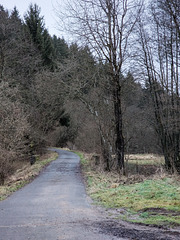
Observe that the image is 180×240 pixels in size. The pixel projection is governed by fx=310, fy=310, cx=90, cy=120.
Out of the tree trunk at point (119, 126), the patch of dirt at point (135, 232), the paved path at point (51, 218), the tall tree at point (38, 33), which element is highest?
the tall tree at point (38, 33)

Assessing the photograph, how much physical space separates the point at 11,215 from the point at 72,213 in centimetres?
159

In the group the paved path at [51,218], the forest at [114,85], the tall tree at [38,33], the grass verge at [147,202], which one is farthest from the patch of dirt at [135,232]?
the tall tree at [38,33]

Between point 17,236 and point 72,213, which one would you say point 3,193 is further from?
point 17,236

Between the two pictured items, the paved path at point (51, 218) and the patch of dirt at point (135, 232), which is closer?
the patch of dirt at point (135, 232)

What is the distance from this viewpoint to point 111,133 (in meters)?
19.4

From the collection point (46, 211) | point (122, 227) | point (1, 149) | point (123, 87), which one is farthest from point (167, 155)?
point (122, 227)

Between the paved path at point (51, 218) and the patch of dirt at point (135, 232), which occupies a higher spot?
the patch of dirt at point (135, 232)

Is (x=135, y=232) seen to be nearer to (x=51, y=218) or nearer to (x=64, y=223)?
(x=64, y=223)

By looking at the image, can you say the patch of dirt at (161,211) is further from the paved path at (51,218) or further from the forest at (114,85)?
the forest at (114,85)

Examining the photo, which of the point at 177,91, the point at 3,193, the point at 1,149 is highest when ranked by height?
the point at 177,91

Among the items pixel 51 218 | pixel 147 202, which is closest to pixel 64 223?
pixel 51 218

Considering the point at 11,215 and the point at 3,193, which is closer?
the point at 11,215

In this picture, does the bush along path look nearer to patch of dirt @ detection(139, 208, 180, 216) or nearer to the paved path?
the paved path

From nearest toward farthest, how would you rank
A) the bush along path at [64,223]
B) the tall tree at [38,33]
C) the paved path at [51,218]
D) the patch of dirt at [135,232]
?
the patch of dirt at [135,232] < the bush along path at [64,223] < the paved path at [51,218] < the tall tree at [38,33]
